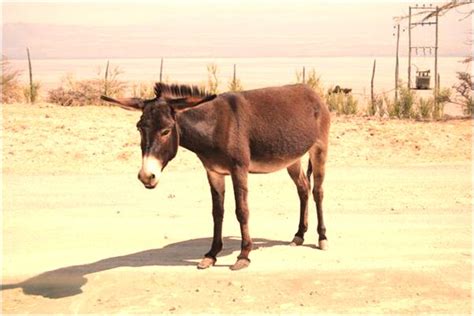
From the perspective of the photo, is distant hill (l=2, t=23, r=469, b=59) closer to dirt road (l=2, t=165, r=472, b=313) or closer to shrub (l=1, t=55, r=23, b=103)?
shrub (l=1, t=55, r=23, b=103)

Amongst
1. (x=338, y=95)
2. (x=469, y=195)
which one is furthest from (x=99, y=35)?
(x=469, y=195)

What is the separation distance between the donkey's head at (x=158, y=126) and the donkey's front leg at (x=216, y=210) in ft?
3.24

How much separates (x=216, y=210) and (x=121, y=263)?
1.31 meters

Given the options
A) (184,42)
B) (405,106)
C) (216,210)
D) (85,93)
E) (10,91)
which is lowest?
(216,210)

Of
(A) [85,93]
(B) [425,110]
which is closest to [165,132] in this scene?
(B) [425,110]

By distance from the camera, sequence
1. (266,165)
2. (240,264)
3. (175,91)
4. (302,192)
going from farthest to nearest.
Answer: (302,192) < (266,165) < (240,264) < (175,91)

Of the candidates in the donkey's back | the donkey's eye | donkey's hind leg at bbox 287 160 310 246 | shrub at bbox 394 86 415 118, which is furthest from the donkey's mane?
shrub at bbox 394 86 415 118

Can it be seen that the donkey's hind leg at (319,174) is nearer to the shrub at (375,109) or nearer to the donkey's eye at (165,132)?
the donkey's eye at (165,132)

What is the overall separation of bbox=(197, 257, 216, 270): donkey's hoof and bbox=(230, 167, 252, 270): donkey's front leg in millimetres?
303

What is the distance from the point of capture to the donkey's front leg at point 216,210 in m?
8.74

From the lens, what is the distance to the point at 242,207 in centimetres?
856

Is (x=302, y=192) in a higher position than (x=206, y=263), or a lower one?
higher

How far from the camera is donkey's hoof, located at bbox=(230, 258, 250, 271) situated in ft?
27.9

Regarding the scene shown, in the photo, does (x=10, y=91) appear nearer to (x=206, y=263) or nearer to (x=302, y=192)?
(x=302, y=192)
